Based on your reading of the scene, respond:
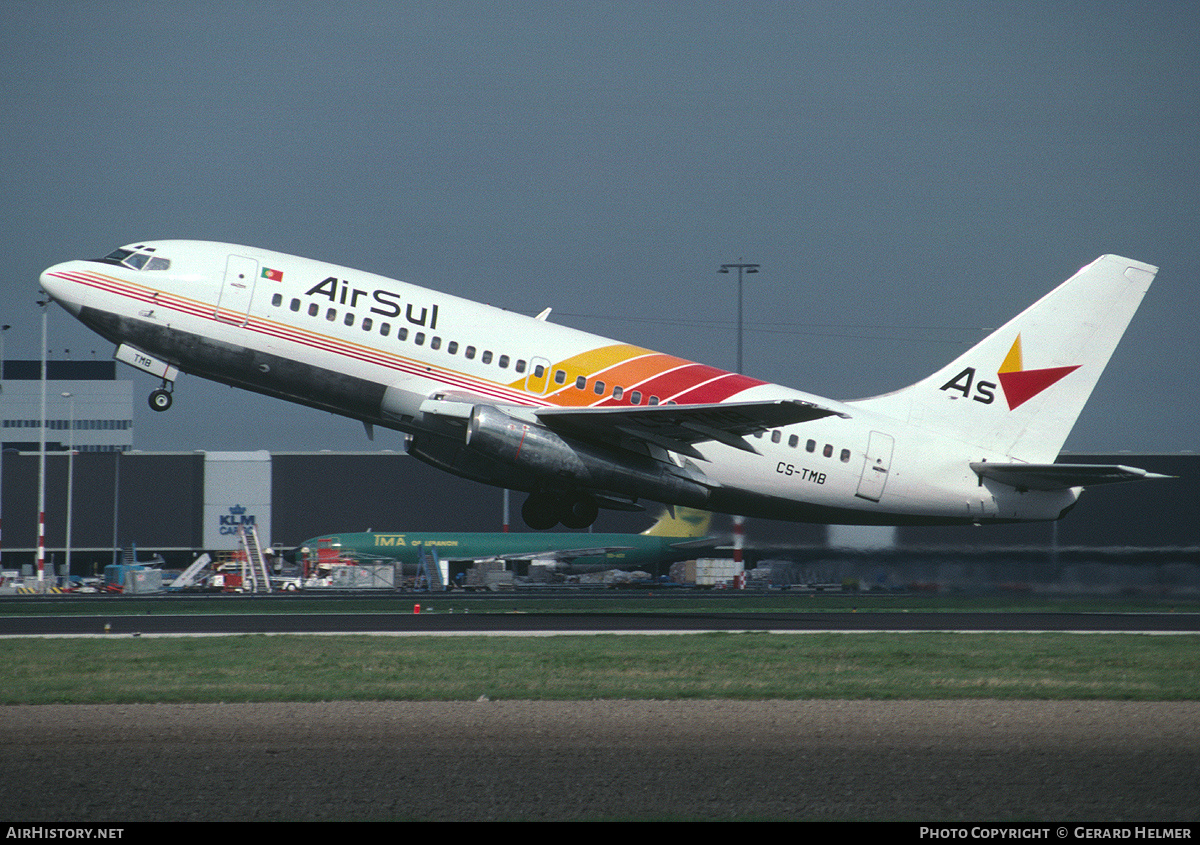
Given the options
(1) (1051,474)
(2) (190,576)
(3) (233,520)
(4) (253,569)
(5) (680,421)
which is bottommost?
(2) (190,576)

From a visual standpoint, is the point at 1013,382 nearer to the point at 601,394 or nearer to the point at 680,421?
the point at 680,421

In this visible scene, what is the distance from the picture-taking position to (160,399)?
30375 millimetres

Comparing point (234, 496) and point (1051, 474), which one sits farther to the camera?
point (234, 496)

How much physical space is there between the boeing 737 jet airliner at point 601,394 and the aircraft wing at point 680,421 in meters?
0.07

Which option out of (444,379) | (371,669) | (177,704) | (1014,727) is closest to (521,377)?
(444,379)

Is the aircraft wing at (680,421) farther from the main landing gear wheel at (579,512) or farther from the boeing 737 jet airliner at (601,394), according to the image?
the main landing gear wheel at (579,512)

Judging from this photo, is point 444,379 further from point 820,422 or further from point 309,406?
point 820,422

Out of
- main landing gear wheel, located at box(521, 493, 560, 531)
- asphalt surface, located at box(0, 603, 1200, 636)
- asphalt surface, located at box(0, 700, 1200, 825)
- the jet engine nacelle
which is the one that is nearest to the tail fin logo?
asphalt surface, located at box(0, 603, 1200, 636)

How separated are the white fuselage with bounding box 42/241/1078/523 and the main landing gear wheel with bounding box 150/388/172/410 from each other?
974 mm

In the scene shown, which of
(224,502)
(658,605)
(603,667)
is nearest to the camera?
(603,667)

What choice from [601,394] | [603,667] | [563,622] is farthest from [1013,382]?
[603,667]

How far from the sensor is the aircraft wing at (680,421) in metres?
28.6

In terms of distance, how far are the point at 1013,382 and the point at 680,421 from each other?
439 inches

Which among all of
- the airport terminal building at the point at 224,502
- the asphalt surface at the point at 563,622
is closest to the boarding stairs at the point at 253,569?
the airport terminal building at the point at 224,502
